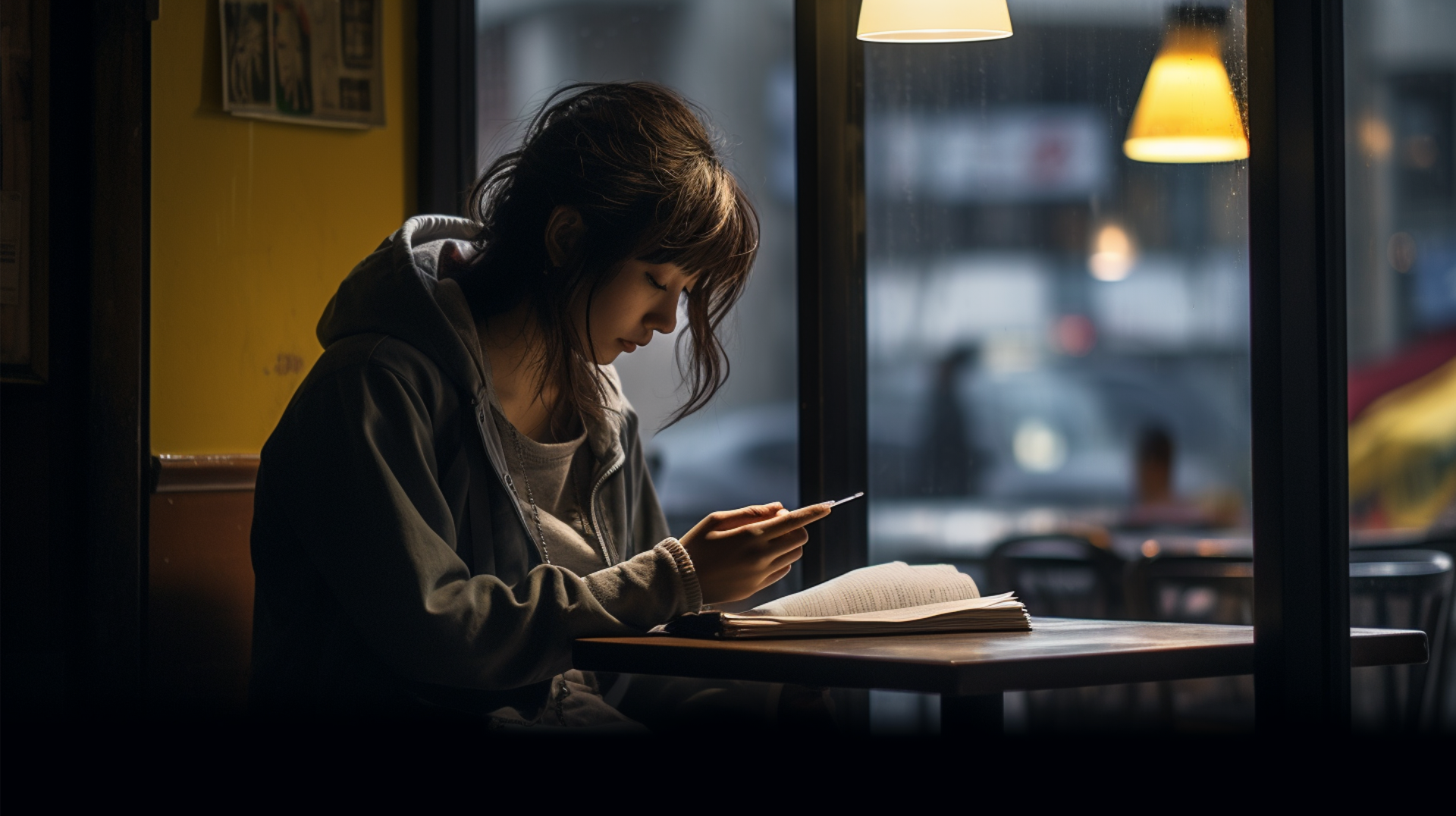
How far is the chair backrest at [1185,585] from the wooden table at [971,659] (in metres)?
1.86

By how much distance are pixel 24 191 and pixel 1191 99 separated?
149 cm

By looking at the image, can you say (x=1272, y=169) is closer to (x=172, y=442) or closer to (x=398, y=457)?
(x=398, y=457)

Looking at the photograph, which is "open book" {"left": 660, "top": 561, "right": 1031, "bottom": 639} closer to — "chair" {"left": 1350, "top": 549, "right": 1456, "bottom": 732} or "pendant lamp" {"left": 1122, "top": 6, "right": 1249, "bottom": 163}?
"chair" {"left": 1350, "top": 549, "right": 1456, "bottom": 732}

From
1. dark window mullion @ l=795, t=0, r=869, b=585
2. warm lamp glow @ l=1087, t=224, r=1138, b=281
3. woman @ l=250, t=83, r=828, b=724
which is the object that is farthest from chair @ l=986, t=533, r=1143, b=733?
warm lamp glow @ l=1087, t=224, r=1138, b=281

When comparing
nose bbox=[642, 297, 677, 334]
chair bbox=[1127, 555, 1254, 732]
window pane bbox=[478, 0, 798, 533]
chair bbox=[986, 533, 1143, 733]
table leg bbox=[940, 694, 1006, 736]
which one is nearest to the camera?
table leg bbox=[940, 694, 1006, 736]

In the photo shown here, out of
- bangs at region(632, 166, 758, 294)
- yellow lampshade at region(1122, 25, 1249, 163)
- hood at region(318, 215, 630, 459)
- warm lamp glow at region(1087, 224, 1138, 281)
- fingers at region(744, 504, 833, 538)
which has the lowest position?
fingers at region(744, 504, 833, 538)

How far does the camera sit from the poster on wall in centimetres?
220

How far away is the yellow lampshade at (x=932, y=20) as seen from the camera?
192 centimetres

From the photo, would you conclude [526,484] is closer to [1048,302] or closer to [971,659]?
[971,659]

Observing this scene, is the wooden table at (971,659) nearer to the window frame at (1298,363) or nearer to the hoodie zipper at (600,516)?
the window frame at (1298,363)

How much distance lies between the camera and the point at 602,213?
5.93ft

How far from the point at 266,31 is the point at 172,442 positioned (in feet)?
2.15

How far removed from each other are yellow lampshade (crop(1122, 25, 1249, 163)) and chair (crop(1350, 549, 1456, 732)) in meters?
0.49

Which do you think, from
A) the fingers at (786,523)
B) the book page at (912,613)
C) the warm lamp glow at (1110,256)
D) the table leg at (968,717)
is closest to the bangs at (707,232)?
the fingers at (786,523)
